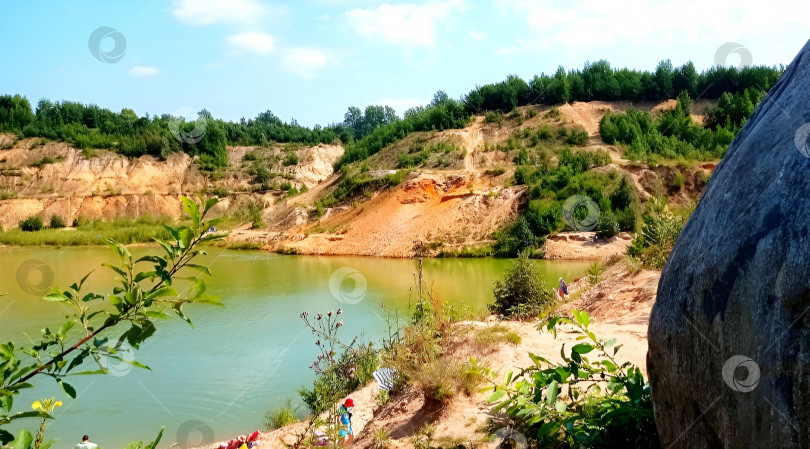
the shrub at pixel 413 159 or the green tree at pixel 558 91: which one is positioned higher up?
the green tree at pixel 558 91

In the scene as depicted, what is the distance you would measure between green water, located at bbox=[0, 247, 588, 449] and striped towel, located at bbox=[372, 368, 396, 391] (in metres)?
2.04

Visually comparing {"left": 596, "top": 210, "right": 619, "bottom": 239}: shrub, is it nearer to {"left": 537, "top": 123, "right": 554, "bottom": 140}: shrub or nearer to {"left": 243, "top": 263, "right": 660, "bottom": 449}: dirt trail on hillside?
{"left": 537, "top": 123, "right": 554, "bottom": 140}: shrub

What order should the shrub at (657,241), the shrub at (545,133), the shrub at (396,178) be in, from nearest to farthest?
the shrub at (657,241) → the shrub at (396,178) → the shrub at (545,133)

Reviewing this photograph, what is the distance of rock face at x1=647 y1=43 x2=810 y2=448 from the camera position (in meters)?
1.71

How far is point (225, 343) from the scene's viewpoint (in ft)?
37.2

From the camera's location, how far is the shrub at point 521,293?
405 inches

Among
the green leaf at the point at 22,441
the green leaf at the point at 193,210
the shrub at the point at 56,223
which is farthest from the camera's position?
the shrub at the point at 56,223

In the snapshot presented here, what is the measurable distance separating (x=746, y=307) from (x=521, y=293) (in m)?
8.87

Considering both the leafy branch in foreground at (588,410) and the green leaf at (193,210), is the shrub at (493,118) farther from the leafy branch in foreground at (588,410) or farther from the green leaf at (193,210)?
the green leaf at (193,210)

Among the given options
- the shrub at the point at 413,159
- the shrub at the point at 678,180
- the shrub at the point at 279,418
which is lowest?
the shrub at the point at 279,418

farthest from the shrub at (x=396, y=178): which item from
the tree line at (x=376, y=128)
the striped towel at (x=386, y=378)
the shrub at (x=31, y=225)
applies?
Answer: the striped towel at (x=386, y=378)

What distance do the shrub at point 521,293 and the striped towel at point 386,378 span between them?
3861 millimetres

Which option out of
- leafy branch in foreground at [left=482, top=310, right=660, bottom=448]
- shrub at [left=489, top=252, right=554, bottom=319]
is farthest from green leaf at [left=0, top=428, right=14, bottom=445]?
shrub at [left=489, top=252, right=554, bottom=319]

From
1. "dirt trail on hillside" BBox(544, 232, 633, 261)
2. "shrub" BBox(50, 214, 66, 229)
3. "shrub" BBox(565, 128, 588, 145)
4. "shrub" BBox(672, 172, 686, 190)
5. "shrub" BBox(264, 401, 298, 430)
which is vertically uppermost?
"shrub" BBox(565, 128, 588, 145)
